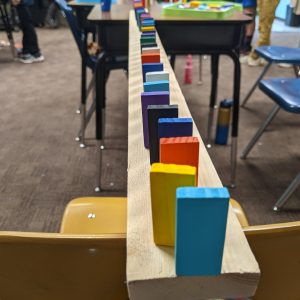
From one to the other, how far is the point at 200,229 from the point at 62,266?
0.24 meters

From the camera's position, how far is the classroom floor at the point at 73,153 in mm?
1621

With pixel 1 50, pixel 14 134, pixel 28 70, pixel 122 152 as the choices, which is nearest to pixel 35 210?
pixel 122 152

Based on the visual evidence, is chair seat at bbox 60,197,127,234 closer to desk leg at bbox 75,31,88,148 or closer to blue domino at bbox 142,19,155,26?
blue domino at bbox 142,19,155,26

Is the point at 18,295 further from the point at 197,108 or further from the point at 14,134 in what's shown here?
the point at 197,108

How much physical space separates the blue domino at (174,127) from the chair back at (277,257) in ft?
0.48

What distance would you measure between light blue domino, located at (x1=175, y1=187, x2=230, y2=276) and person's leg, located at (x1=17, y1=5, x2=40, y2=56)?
13.0ft

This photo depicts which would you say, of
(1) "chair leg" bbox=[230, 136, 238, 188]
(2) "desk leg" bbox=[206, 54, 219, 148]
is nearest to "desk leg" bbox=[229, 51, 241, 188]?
(1) "chair leg" bbox=[230, 136, 238, 188]

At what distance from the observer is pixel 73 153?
206cm

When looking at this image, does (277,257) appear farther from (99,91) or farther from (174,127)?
(99,91)

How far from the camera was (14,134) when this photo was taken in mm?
2291

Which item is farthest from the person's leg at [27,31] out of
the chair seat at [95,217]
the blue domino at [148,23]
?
the chair seat at [95,217]

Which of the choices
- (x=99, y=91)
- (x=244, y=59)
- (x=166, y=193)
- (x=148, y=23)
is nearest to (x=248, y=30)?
(x=244, y=59)

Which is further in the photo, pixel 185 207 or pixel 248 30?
pixel 248 30

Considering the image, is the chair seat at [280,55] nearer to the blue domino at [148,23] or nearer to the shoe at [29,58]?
the blue domino at [148,23]
